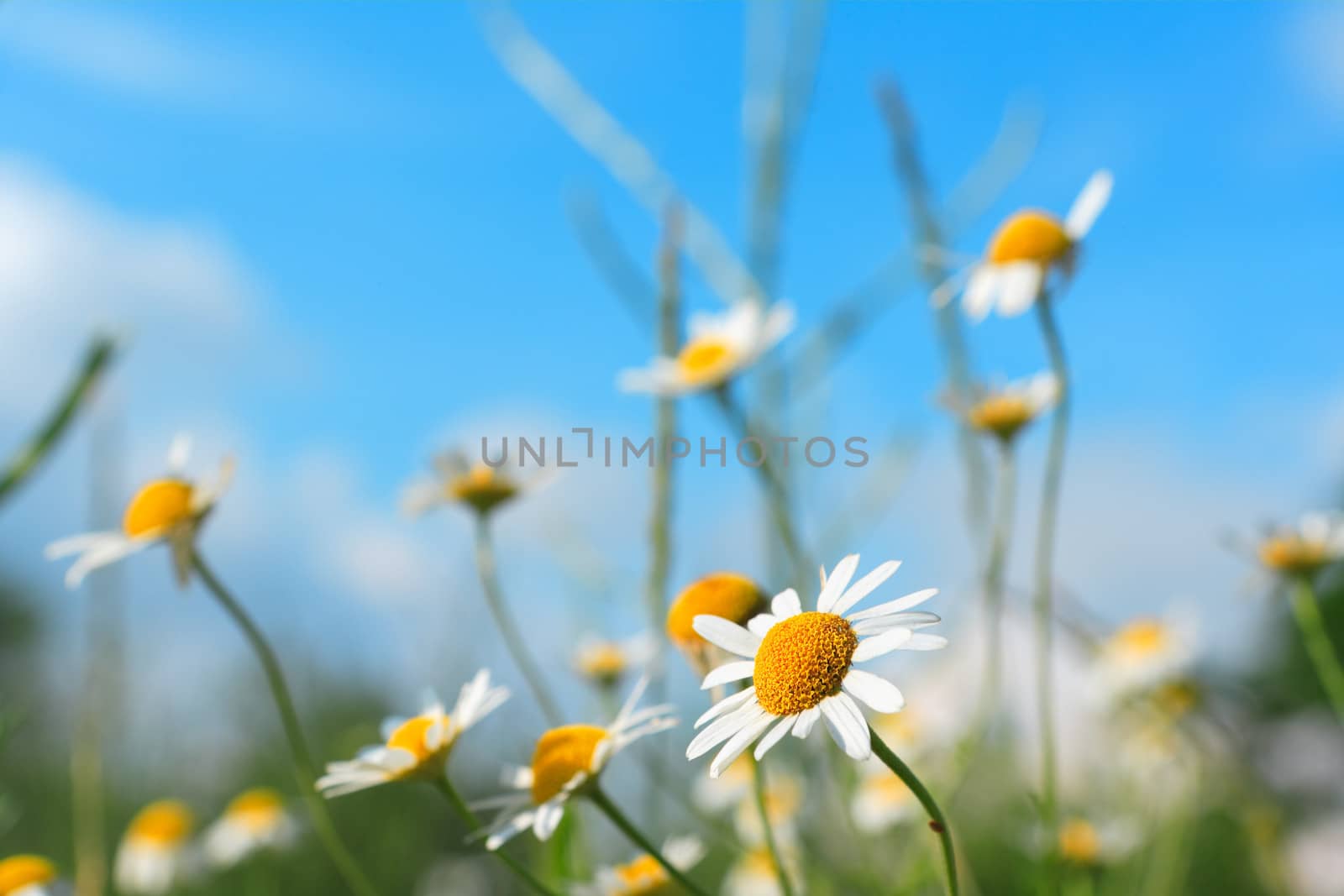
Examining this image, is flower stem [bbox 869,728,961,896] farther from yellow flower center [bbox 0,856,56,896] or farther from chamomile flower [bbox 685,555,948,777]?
yellow flower center [bbox 0,856,56,896]

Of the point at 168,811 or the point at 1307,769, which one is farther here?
the point at 1307,769

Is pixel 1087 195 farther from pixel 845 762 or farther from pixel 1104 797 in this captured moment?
pixel 1104 797

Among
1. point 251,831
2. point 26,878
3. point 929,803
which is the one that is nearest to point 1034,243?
point 929,803

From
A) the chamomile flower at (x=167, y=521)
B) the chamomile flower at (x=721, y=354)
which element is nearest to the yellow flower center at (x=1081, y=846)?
the chamomile flower at (x=721, y=354)

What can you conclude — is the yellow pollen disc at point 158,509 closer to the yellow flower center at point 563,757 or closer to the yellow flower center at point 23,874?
the yellow flower center at point 23,874

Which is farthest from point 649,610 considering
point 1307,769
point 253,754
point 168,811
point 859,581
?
point 1307,769
